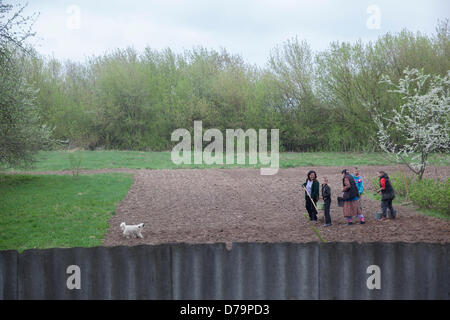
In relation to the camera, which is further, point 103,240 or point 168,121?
point 168,121

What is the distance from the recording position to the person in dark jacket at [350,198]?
10692mm

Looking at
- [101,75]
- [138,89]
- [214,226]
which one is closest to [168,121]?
[138,89]

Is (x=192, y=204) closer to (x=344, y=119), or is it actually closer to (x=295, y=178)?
(x=295, y=178)

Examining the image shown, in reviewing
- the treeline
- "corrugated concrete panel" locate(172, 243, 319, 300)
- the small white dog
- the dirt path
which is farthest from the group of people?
the treeline

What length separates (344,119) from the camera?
116ft

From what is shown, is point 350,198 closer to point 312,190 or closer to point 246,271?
point 312,190

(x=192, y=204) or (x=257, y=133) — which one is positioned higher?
(x=257, y=133)

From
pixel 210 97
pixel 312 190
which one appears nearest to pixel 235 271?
pixel 312 190

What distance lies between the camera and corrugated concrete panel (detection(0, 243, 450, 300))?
209 inches

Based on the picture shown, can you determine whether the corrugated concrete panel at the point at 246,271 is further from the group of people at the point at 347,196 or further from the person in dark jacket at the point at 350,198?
the person in dark jacket at the point at 350,198

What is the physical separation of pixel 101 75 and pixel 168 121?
861 cm

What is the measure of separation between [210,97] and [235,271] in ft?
120
